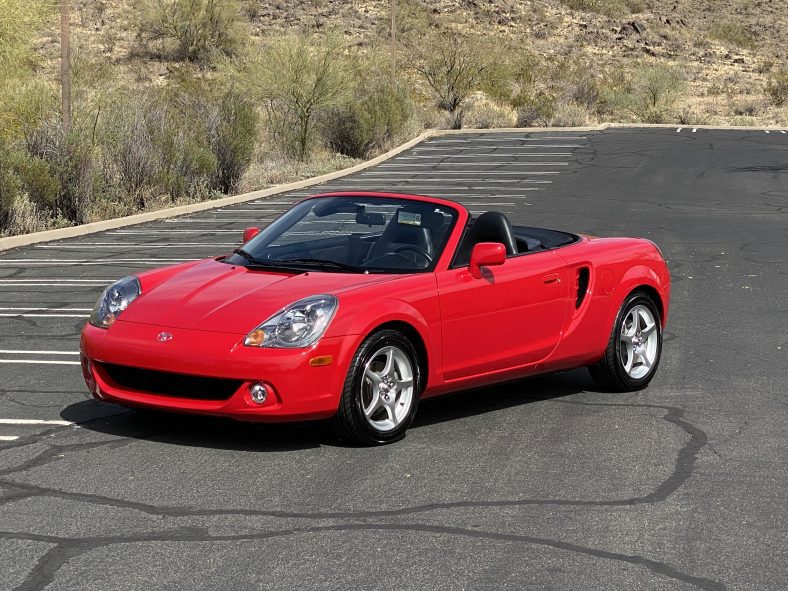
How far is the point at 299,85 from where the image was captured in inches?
1544

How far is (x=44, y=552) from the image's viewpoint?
17.5 feet

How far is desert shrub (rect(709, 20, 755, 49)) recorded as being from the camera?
89.3 metres

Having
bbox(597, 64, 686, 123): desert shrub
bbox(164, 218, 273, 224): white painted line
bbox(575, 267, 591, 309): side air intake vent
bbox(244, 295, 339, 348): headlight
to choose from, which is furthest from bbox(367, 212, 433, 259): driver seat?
bbox(597, 64, 686, 123): desert shrub

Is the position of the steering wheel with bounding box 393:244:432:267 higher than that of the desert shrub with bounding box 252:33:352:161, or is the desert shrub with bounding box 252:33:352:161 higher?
the steering wheel with bounding box 393:244:432:267

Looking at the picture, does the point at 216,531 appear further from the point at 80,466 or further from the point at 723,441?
the point at 723,441

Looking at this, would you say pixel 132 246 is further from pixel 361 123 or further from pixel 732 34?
pixel 732 34

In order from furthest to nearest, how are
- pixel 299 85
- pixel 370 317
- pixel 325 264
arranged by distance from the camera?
pixel 299 85 < pixel 325 264 < pixel 370 317

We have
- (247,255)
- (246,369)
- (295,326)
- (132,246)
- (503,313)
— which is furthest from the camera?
(132,246)

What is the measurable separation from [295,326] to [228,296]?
0.59 meters

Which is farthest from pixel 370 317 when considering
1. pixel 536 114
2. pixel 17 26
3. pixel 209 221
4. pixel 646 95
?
pixel 646 95

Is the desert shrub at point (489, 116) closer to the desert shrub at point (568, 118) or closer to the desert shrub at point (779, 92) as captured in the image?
the desert shrub at point (568, 118)

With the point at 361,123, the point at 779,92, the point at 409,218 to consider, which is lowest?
the point at 779,92

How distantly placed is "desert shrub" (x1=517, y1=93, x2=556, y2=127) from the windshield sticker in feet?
142

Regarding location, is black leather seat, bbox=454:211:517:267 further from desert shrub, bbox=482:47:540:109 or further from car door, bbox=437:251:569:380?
desert shrub, bbox=482:47:540:109
